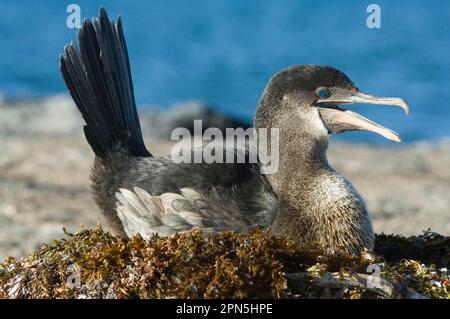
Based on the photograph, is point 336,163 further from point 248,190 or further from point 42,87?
point 42,87

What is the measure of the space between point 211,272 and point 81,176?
8107 mm

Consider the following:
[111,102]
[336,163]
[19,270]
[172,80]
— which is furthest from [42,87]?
[19,270]

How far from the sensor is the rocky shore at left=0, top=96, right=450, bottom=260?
33.6 feet

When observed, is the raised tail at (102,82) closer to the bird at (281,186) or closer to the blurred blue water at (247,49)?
the bird at (281,186)

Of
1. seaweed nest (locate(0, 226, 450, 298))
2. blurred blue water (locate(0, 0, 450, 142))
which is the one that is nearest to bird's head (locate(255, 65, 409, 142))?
seaweed nest (locate(0, 226, 450, 298))

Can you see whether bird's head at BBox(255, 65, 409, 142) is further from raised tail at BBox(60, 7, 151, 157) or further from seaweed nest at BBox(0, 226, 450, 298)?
raised tail at BBox(60, 7, 151, 157)

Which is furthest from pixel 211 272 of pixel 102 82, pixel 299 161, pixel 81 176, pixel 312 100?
pixel 81 176

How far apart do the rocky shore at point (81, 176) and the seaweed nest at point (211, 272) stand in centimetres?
361

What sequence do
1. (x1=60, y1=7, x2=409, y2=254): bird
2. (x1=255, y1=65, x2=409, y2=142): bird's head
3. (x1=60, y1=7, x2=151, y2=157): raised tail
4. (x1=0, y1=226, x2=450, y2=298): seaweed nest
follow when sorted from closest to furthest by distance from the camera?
(x1=0, y1=226, x2=450, y2=298): seaweed nest, (x1=60, y1=7, x2=409, y2=254): bird, (x1=255, y1=65, x2=409, y2=142): bird's head, (x1=60, y1=7, x2=151, y2=157): raised tail

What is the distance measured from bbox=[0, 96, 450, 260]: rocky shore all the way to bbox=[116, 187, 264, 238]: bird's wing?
2352 mm

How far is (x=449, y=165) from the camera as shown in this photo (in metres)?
14.2

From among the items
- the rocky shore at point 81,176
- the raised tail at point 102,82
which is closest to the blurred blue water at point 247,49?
the rocky shore at point 81,176

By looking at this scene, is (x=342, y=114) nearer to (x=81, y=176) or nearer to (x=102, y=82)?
(x=102, y=82)

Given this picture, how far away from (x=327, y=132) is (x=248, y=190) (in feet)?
2.38
